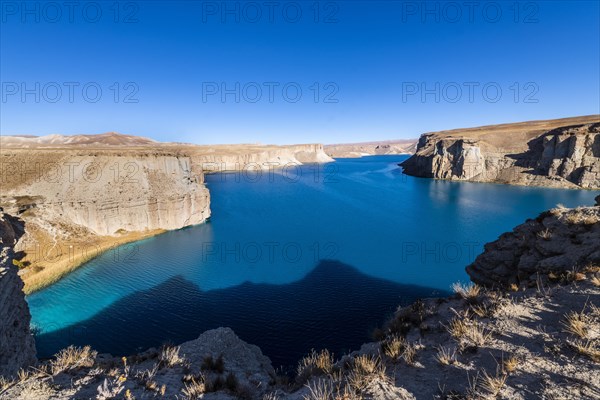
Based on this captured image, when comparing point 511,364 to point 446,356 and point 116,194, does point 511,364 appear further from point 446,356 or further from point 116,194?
point 116,194

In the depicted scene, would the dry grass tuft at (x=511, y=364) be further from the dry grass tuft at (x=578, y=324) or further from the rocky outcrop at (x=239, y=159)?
the rocky outcrop at (x=239, y=159)

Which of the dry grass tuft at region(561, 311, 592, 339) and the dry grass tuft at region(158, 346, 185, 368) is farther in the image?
the dry grass tuft at region(158, 346, 185, 368)

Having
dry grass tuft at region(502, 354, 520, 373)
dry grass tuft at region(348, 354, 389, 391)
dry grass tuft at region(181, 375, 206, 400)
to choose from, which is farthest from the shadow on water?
dry grass tuft at region(502, 354, 520, 373)

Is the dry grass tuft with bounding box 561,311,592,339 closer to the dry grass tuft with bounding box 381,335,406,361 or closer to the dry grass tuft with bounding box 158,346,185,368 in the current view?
the dry grass tuft with bounding box 381,335,406,361

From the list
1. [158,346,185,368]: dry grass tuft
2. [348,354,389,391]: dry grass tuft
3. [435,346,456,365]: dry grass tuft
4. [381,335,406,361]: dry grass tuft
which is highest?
[435,346,456,365]: dry grass tuft

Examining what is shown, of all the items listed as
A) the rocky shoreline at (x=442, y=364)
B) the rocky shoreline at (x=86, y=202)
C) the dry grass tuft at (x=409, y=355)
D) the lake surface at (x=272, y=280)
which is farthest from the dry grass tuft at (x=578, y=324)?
the rocky shoreline at (x=86, y=202)

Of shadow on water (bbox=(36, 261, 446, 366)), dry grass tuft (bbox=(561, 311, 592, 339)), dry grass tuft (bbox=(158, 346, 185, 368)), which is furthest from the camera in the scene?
shadow on water (bbox=(36, 261, 446, 366))

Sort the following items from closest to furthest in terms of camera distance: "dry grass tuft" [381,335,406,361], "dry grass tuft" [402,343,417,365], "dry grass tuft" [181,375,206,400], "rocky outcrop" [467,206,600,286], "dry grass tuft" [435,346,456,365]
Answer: "dry grass tuft" [435,346,456,365] < "dry grass tuft" [181,375,206,400] < "dry grass tuft" [402,343,417,365] < "dry grass tuft" [381,335,406,361] < "rocky outcrop" [467,206,600,286]
